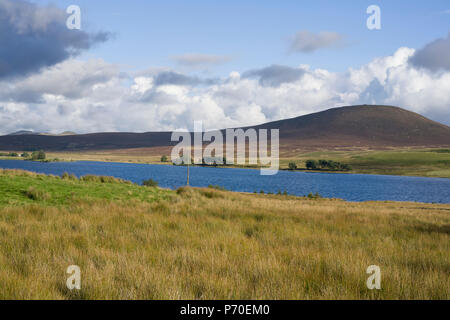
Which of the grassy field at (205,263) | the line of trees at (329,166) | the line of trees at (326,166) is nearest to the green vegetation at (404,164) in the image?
the line of trees at (329,166)

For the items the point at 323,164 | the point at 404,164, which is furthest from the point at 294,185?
the point at 404,164

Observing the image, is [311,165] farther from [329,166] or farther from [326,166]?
[329,166]

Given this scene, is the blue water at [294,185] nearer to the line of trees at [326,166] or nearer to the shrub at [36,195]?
the shrub at [36,195]

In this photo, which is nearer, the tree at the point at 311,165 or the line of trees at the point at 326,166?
the line of trees at the point at 326,166

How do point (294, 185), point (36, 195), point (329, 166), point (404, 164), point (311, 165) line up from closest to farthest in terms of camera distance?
1. point (36, 195)
2. point (294, 185)
3. point (404, 164)
4. point (329, 166)
5. point (311, 165)

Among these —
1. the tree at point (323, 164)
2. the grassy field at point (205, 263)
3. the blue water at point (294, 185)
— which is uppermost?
the grassy field at point (205, 263)

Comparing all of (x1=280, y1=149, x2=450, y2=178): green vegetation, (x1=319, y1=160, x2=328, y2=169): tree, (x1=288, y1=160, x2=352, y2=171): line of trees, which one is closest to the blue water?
(x1=280, y1=149, x2=450, y2=178): green vegetation

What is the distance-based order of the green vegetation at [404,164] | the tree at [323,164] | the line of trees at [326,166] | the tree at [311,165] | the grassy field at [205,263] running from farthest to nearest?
the tree at [323,164]
the tree at [311,165]
the line of trees at [326,166]
the green vegetation at [404,164]
the grassy field at [205,263]

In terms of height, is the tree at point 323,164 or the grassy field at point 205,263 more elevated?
the grassy field at point 205,263

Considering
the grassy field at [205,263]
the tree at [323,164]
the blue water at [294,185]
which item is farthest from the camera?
the tree at [323,164]

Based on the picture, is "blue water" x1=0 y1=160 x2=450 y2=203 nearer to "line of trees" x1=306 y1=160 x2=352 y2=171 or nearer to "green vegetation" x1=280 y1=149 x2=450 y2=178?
"green vegetation" x1=280 y1=149 x2=450 y2=178

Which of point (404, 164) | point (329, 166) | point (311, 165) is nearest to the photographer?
point (404, 164)
